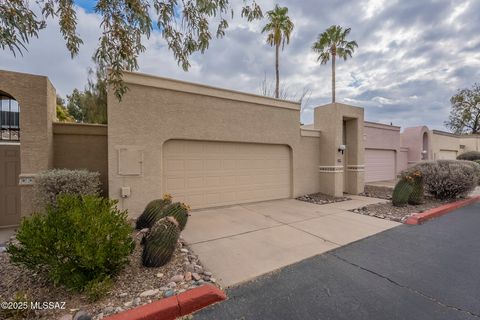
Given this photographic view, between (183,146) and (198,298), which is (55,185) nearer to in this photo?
(183,146)

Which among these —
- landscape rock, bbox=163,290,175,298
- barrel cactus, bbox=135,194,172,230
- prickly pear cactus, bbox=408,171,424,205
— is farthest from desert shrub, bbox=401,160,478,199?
landscape rock, bbox=163,290,175,298

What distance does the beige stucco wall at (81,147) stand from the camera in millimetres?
6141

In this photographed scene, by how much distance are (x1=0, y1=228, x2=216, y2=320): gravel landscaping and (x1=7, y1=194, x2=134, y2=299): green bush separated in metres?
0.15

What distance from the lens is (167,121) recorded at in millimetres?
6598

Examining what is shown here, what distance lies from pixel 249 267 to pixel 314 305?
1.10 metres

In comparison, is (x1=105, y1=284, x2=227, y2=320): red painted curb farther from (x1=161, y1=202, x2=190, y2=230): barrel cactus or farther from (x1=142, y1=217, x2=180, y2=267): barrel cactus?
(x1=161, y1=202, x2=190, y2=230): barrel cactus

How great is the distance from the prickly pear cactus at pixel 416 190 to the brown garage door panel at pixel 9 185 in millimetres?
11084

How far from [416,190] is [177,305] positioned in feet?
26.9

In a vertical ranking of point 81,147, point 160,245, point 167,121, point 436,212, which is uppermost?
point 167,121

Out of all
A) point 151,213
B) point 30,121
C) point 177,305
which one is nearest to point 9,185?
point 30,121

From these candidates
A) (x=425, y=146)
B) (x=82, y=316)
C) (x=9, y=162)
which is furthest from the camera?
(x=425, y=146)

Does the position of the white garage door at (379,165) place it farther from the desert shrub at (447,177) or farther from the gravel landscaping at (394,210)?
the gravel landscaping at (394,210)

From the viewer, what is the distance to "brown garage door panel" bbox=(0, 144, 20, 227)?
5.64 m

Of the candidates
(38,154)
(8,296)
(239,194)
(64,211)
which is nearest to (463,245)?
(239,194)
